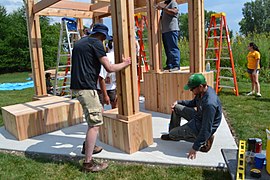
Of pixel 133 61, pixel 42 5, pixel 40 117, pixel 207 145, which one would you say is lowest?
pixel 207 145

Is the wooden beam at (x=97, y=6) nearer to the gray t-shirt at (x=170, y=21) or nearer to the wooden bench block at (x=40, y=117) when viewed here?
the gray t-shirt at (x=170, y=21)

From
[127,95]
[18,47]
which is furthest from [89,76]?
[18,47]

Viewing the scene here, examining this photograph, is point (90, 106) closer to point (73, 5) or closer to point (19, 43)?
point (73, 5)

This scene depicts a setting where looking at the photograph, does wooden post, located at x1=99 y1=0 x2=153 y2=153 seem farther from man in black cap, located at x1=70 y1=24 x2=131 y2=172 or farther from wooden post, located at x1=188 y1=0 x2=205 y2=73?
wooden post, located at x1=188 y1=0 x2=205 y2=73

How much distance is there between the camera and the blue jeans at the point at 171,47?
4652mm

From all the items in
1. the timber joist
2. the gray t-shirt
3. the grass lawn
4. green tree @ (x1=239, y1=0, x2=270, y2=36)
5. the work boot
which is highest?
green tree @ (x1=239, y1=0, x2=270, y2=36)

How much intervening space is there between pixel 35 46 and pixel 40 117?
1804 mm

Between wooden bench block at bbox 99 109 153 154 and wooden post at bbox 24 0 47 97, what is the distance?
2508 mm

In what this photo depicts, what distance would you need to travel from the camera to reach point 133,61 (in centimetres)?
306

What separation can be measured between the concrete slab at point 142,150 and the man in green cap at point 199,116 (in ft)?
0.44

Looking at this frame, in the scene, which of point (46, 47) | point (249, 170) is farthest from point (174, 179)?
point (46, 47)

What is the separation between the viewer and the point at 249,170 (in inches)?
86.4

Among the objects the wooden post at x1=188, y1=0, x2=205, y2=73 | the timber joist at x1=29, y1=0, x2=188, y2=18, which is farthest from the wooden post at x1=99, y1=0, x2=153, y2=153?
the timber joist at x1=29, y1=0, x2=188, y2=18

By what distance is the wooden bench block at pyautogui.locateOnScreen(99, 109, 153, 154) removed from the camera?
3041mm
